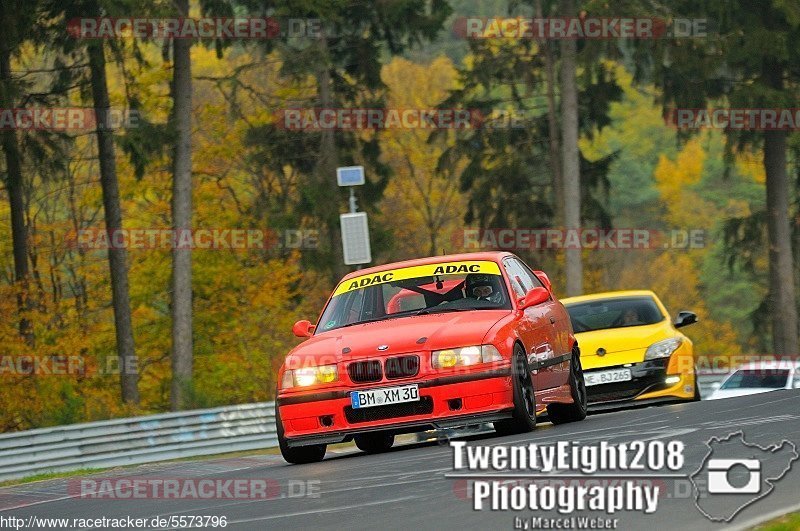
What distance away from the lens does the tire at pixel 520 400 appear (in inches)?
492

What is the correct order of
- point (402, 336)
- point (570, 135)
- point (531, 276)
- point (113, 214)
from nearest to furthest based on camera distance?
point (402, 336), point (531, 276), point (113, 214), point (570, 135)

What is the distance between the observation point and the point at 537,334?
44.9 ft

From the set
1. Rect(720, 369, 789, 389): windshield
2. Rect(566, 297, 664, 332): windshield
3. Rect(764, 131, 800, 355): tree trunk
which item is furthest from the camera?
Rect(764, 131, 800, 355): tree trunk

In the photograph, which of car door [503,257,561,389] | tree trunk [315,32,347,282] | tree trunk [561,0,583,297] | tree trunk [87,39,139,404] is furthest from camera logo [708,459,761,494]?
tree trunk [315,32,347,282]

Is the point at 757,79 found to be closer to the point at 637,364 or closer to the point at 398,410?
the point at 637,364

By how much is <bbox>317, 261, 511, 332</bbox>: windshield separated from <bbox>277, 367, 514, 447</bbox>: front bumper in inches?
51.0

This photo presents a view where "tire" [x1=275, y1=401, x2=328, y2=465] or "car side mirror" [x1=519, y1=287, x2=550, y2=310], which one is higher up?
"car side mirror" [x1=519, y1=287, x2=550, y2=310]

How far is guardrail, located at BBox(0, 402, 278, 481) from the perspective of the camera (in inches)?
845

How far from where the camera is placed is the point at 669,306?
7844 cm

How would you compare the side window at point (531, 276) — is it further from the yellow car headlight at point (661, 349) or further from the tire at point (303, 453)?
the yellow car headlight at point (661, 349)

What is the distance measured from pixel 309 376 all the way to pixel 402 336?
0.84m

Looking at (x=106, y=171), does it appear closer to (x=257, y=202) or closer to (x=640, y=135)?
(x=257, y=202)

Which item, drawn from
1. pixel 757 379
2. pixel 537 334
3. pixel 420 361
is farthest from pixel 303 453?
pixel 757 379

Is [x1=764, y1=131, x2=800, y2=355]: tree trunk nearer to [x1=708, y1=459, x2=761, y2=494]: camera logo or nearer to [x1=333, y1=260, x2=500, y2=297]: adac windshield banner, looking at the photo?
[x1=333, y1=260, x2=500, y2=297]: adac windshield banner
